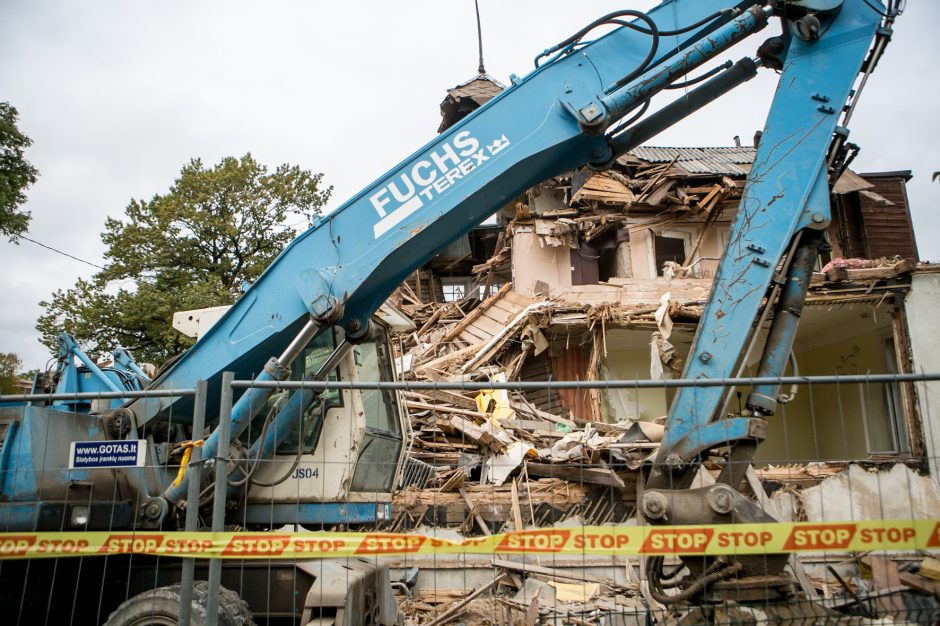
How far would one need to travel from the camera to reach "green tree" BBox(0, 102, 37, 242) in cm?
1822

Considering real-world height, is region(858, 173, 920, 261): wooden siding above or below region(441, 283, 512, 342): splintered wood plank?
above

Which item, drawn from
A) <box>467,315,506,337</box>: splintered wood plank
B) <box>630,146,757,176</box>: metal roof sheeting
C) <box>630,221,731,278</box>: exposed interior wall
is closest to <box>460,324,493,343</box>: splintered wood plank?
<box>467,315,506,337</box>: splintered wood plank

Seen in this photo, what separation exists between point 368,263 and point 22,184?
17.9m

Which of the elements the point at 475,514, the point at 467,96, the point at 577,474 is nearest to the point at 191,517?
the point at 475,514

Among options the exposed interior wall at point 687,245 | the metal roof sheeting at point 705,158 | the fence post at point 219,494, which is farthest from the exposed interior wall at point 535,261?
the fence post at point 219,494

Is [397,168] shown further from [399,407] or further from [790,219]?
[790,219]

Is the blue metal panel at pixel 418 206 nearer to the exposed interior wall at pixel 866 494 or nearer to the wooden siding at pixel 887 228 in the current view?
the exposed interior wall at pixel 866 494

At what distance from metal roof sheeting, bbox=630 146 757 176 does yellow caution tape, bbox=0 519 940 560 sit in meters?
18.6

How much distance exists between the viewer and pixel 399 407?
6.64 metres

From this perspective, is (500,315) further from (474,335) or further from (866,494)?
(866,494)

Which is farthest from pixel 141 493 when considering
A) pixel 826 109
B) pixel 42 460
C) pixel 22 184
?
pixel 22 184

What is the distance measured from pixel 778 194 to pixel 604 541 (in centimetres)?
302

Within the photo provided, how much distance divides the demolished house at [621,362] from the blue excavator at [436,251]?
1553 millimetres

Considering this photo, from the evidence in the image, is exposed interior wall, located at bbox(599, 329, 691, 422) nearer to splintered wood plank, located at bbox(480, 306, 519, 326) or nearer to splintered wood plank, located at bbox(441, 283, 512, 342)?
splintered wood plank, located at bbox(480, 306, 519, 326)
